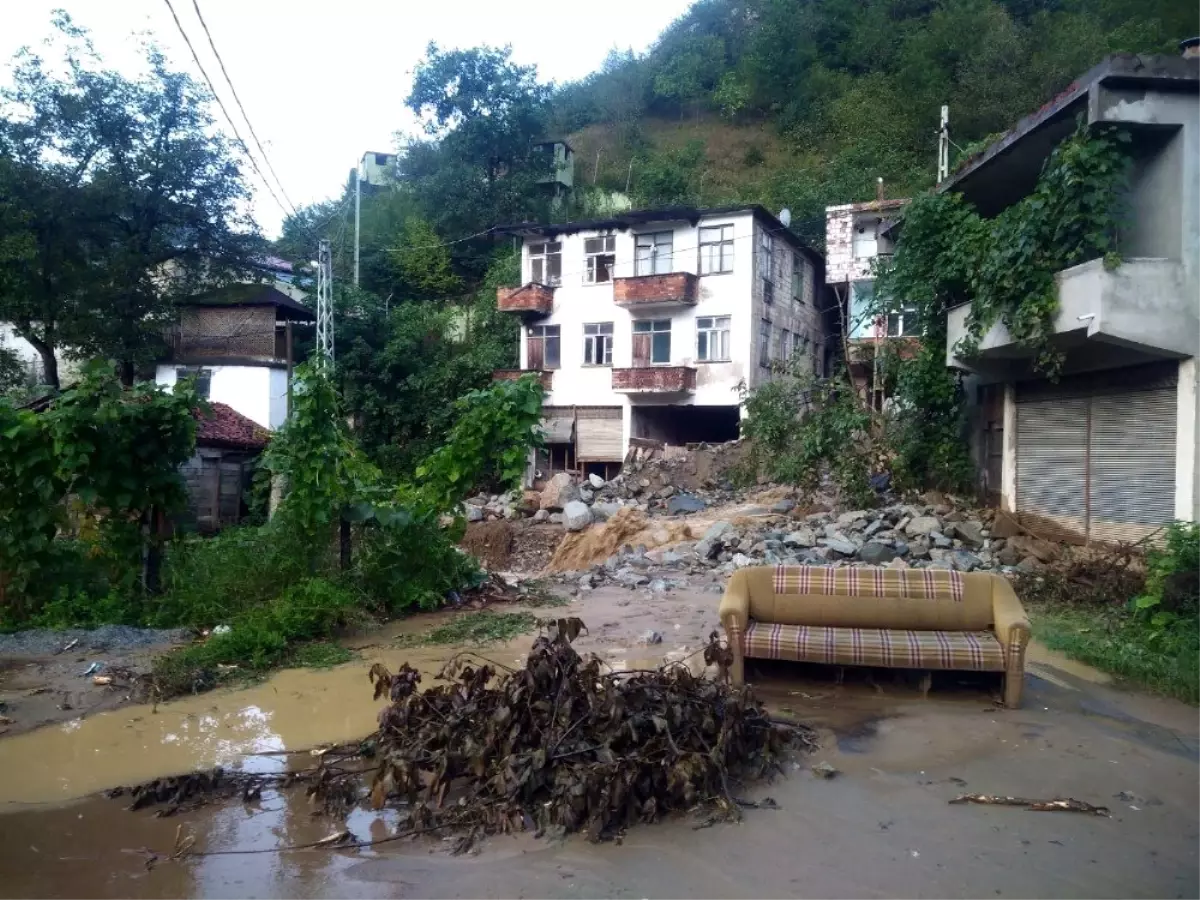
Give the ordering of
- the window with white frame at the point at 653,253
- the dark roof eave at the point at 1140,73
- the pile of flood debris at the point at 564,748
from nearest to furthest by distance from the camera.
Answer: the pile of flood debris at the point at 564,748 < the dark roof eave at the point at 1140,73 < the window with white frame at the point at 653,253

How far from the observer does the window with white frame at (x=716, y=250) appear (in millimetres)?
29078

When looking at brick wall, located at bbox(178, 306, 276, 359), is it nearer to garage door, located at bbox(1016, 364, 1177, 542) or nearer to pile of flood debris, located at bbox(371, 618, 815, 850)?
garage door, located at bbox(1016, 364, 1177, 542)

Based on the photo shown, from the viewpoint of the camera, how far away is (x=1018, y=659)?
Answer: 20.5ft

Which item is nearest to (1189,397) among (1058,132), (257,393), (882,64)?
(1058,132)

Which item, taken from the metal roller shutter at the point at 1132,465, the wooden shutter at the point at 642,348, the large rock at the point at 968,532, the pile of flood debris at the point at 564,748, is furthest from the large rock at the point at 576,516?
the pile of flood debris at the point at 564,748

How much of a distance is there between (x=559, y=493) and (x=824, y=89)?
105 feet

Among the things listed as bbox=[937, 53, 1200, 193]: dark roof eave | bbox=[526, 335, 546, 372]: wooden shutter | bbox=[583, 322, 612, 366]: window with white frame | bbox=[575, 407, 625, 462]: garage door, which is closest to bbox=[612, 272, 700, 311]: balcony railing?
bbox=[583, 322, 612, 366]: window with white frame

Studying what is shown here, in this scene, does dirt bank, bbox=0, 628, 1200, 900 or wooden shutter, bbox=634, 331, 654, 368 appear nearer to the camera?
dirt bank, bbox=0, 628, 1200, 900

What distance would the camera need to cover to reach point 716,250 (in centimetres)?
2925

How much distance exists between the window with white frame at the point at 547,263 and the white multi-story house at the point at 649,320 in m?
0.04

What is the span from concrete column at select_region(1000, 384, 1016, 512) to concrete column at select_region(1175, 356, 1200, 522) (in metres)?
3.60

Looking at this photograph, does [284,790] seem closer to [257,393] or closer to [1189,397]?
[1189,397]

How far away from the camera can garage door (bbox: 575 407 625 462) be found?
1193 inches

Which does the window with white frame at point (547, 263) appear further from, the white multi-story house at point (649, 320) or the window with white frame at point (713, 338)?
the window with white frame at point (713, 338)
